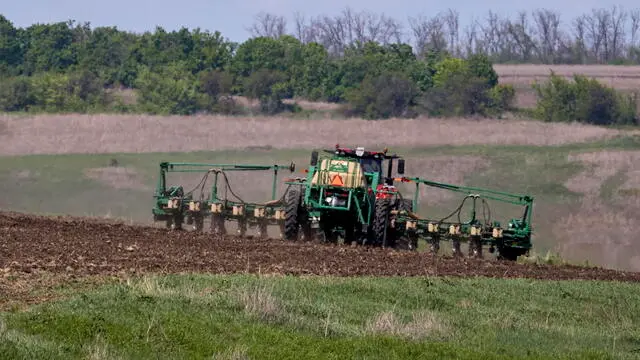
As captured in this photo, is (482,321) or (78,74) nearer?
(482,321)

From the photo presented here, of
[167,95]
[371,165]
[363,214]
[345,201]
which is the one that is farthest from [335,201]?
[167,95]

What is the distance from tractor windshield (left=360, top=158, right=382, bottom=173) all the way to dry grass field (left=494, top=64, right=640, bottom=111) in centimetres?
5018

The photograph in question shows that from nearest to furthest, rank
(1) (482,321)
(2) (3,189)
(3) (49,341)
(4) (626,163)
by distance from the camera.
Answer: (3) (49,341) < (1) (482,321) < (2) (3,189) < (4) (626,163)

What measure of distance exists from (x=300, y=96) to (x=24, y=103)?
57.1 feet

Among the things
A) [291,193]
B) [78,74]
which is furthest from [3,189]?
[78,74]

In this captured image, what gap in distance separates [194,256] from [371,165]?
850 centimetres

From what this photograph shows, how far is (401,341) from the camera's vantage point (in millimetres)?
16969

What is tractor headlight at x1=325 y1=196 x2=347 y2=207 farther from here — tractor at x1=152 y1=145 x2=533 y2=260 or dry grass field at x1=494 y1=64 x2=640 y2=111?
dry grass field at x1=494 y1=64 x2=640 y2=111

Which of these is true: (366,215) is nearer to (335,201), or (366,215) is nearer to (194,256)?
(335,201)

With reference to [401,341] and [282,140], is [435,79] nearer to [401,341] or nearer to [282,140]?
Result: [282,140]

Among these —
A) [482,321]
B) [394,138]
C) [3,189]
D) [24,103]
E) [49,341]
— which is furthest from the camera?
[24,103]

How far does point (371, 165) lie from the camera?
3388 cm

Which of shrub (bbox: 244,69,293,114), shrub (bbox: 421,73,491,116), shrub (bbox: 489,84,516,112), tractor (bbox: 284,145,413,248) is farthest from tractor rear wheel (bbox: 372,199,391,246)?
shrub (bbox: 244,69,293,114)

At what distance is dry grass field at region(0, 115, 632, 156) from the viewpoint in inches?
2576
